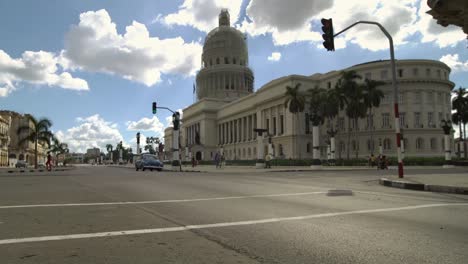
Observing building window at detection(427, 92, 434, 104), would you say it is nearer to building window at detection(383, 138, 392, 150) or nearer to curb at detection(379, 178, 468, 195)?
building window at detection(383, 138, 392, 150)

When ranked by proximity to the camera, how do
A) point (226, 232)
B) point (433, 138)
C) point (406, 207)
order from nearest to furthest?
point (226, 232) < point (406, 207) < point (433, 138)

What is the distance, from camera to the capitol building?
77875mm

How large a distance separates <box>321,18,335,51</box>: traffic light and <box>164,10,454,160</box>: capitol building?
30738 mm

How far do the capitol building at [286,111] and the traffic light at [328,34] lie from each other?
30.7 m

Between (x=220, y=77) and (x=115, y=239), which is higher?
(x=220, y=77)

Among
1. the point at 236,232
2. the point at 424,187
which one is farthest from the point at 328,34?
the point at 236,232

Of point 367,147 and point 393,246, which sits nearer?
point 393,246

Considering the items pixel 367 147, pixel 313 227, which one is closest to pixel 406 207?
pixel 313 227

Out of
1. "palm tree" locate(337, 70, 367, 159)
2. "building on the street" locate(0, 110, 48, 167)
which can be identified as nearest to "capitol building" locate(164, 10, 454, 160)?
"palm tree" locate(337, 70, 367, 159)

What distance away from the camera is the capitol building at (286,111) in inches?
3066

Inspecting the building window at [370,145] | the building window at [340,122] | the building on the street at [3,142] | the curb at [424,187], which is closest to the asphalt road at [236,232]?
the curb at [424,187]

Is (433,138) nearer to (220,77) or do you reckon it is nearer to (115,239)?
(220,77)

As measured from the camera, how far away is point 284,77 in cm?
9012

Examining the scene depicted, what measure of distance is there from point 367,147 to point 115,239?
78.2 metres
